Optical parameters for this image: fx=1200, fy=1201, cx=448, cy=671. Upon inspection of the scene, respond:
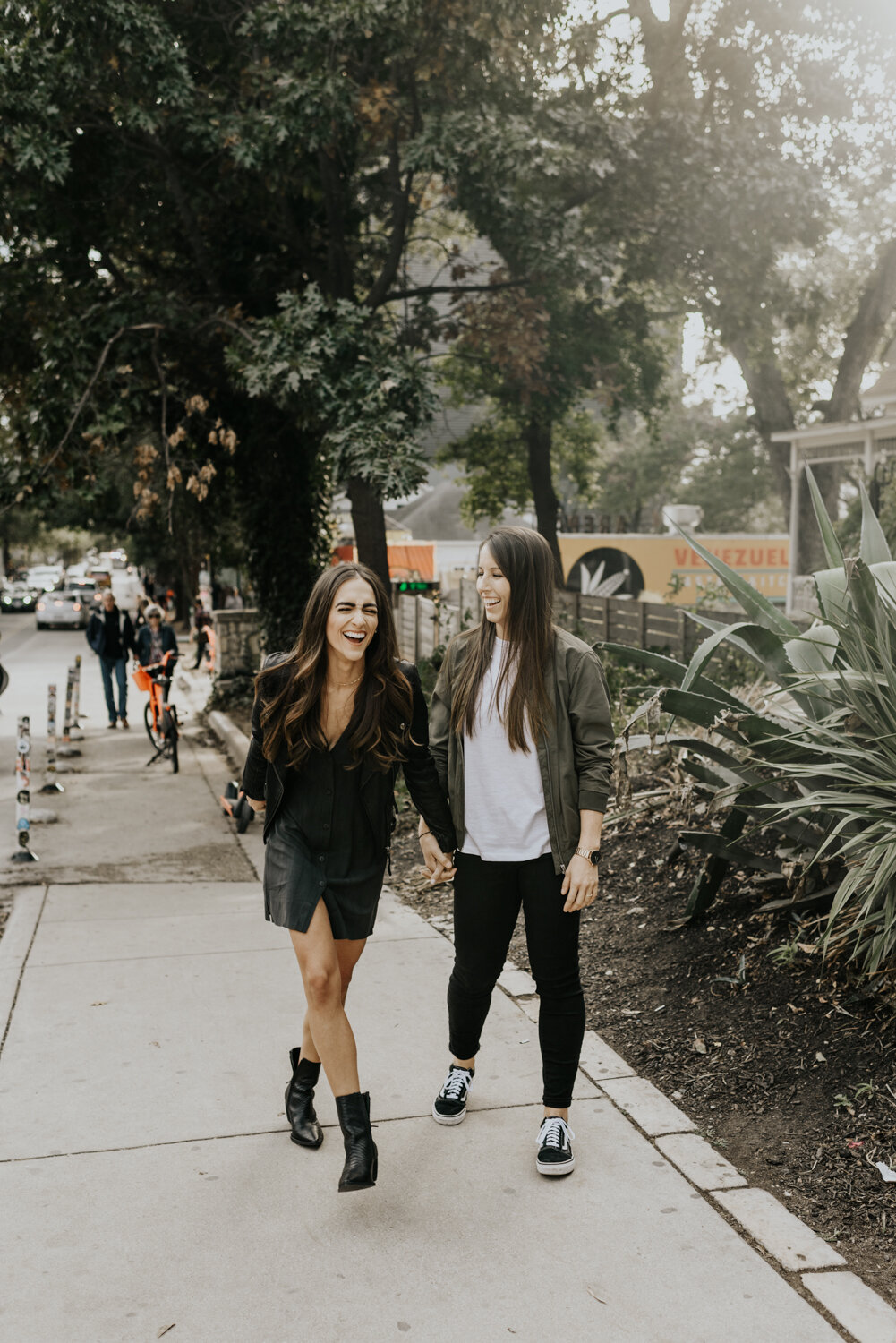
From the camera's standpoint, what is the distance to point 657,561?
80.1 feet

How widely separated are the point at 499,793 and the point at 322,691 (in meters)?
0.59

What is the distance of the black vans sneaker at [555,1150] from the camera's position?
11.3 feet

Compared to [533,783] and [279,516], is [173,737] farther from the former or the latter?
[533,783]

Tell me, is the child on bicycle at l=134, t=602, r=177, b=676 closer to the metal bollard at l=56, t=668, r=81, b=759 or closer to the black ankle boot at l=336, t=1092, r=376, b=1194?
the metal bollard at l=56, t=668, r=81, b=759

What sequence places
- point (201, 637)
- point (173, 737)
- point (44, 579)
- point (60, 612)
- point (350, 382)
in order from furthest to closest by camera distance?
1. point (44, 579)
2. point (60, 612)
3. point (201, 637)
4. point (173, 737)
5. point (350, 382)

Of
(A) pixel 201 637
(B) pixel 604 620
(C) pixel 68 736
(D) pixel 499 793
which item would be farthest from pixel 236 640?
(D) pixel 499 793

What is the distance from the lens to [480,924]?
3.57 meters

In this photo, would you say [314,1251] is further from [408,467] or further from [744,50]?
[744,50]

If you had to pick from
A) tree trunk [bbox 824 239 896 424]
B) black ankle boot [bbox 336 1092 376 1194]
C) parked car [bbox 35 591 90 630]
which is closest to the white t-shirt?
black ankle boot [bbox 336 1092 376 1194]

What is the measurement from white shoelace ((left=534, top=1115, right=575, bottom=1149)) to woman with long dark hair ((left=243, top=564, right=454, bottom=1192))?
0.51 metres

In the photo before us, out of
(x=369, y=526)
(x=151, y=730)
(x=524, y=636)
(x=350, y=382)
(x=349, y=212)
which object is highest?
(x=349, y=212)

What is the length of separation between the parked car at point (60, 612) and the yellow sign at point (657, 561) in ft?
90.6

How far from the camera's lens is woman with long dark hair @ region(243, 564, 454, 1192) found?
3.40m

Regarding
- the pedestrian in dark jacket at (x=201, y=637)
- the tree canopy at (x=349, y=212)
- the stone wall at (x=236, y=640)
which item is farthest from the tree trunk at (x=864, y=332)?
the pedestrian in dark jacket at (x=201, y=637)
